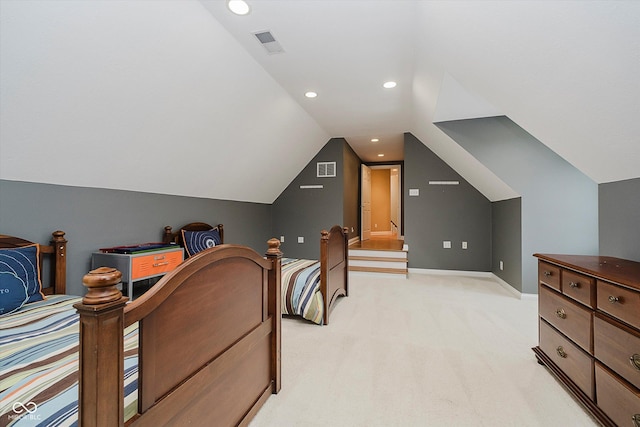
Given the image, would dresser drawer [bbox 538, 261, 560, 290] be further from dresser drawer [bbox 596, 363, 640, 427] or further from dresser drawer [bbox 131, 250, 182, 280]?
dresser drawer [bbox 131, 250, 182, 280]

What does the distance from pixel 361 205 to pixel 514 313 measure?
4270 mm

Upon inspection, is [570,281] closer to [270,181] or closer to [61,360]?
[61,360]

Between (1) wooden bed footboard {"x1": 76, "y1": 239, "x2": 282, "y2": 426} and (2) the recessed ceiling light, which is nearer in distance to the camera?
(1) wooden bed footboard {"x1": 76, "y1": 239, "x2": 282, "y2": 426}

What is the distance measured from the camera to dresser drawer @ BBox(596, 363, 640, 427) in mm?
1293

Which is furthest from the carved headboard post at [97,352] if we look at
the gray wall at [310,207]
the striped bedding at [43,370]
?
the gray wall at [310,207]

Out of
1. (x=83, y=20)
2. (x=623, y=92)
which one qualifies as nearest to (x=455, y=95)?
(x=623, y=92)

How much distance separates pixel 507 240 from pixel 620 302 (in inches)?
126

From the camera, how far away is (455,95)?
313 centimetres

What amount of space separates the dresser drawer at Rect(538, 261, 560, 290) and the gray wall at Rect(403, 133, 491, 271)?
124 inches

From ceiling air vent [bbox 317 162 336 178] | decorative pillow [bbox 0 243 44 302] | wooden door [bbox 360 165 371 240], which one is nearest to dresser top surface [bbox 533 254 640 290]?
decorative pillow [bbox 0 243 44 302]

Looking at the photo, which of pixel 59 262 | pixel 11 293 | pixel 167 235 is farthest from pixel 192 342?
pixel 167 235

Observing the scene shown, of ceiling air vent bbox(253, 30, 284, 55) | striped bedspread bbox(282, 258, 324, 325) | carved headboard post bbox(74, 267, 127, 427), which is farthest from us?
striped bedspread bbox(282, 258, 324, 325)

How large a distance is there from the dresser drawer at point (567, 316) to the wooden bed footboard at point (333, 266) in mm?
1736

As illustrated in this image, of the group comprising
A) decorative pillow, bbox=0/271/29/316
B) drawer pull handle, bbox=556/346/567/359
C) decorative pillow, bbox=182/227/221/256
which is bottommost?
drawer pull handle, bbox=556/346/567/359
